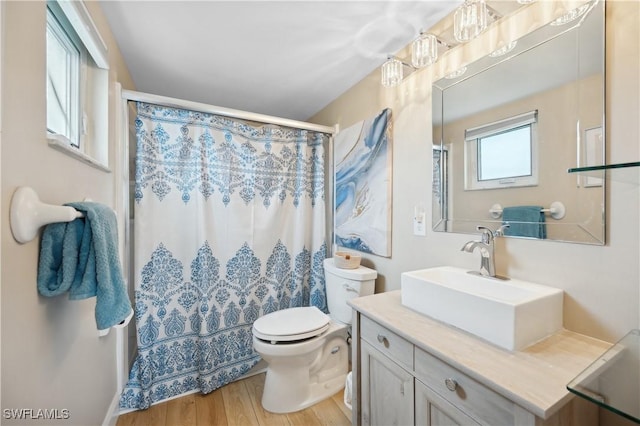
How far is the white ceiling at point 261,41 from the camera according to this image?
1229mm

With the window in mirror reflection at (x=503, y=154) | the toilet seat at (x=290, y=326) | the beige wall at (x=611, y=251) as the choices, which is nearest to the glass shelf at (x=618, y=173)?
the beige wall at (x=611, y=251)

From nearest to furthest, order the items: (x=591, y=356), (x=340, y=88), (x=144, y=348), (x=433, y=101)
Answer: (x=591, y=356) < (x=433, y=101) < (x=144, y=348) < (x=340, y=88)

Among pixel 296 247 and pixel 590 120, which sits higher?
pixel 590 120

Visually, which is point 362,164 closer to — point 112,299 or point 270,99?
point 270,99

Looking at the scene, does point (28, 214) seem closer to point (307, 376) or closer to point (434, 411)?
point (434, 411)

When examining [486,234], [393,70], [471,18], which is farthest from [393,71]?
[486,234]

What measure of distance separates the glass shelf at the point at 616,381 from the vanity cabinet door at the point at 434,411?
282mm

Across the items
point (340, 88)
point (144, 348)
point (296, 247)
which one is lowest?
point (144, 348)

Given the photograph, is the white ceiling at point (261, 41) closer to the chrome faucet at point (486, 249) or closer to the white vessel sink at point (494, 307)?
the chrome faucet at point (486, 249)

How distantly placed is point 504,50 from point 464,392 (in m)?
1.30

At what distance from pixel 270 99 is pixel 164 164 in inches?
41.5

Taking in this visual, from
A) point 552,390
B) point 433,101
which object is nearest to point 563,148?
point 433,101

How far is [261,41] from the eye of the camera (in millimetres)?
1467

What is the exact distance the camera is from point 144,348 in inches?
61.3
